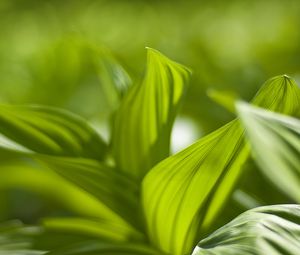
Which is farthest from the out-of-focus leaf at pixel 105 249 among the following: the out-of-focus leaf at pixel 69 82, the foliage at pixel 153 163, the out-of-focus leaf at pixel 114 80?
the out-of-focus leaf at pixel 69 82

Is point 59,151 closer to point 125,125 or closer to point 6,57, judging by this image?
point 125,125

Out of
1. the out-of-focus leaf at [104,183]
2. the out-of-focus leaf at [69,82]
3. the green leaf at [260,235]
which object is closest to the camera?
Answer: the green leaf at [260,235]

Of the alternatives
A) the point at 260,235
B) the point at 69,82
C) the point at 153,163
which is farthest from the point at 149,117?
the point at 69,82

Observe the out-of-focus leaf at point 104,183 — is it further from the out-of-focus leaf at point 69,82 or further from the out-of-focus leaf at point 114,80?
the out-of-focus leaf at point 69,82

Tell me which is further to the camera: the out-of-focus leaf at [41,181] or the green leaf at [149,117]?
the out-of-focus leaf at [41,181]

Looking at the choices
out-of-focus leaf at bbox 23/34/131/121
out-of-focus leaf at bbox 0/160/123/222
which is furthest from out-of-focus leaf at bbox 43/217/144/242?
out-of-focus leaf at bbox 23/34/131/121

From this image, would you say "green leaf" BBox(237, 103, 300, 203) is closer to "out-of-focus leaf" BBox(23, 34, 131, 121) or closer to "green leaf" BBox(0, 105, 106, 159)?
"green leaf" BBox(0, 105, 106, 159)

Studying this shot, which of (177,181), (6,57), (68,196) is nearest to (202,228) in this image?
(177,181)
